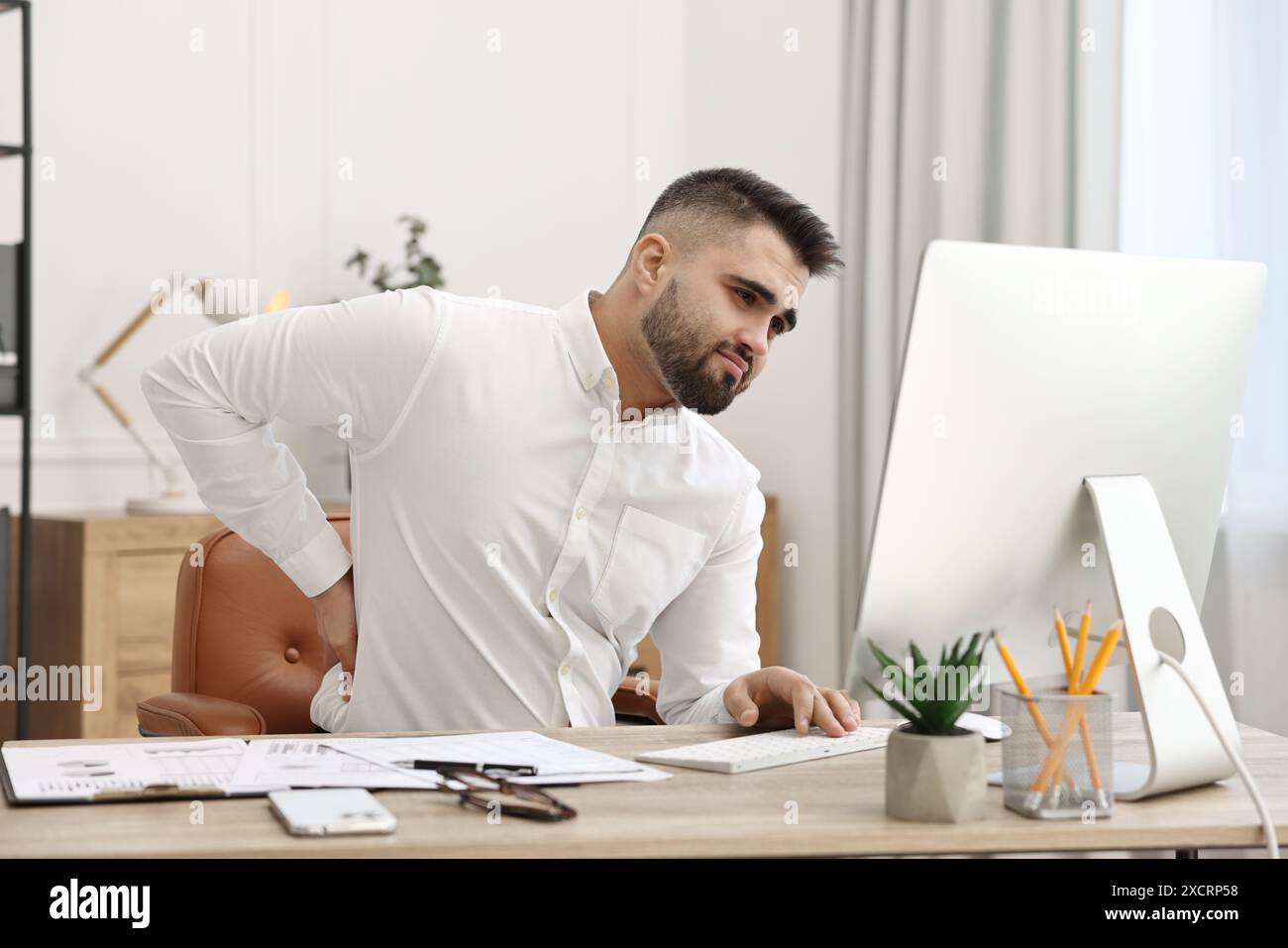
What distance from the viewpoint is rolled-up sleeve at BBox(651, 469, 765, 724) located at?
1.81 metres

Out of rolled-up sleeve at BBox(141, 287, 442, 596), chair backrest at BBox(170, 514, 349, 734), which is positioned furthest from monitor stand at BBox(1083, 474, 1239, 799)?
chair backrest at BBox(170, 514, 349, 734)

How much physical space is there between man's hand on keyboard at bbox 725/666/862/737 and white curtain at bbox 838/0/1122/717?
173cm

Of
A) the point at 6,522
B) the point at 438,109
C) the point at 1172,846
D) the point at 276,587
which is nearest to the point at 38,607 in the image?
the point at 6,522

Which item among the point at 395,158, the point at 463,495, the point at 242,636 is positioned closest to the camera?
the point at 463,495

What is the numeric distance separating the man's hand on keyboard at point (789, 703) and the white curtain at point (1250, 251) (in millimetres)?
1632

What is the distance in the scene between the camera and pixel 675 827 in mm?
→ 1021

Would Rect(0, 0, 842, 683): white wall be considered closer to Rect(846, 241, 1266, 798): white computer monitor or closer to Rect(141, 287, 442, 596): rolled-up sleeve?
Rect(141, 287, 442, 596): rolled-up sleeve

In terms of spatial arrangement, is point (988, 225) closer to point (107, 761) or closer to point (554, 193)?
point (554, 193)

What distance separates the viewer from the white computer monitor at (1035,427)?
1.17 metres

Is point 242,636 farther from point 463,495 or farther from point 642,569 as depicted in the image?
point 642,569

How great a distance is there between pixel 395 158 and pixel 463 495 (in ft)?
7.78

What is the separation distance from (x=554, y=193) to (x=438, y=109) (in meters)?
0.44

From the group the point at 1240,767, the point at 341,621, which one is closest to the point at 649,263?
the point at 341,621

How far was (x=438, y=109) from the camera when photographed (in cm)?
397
